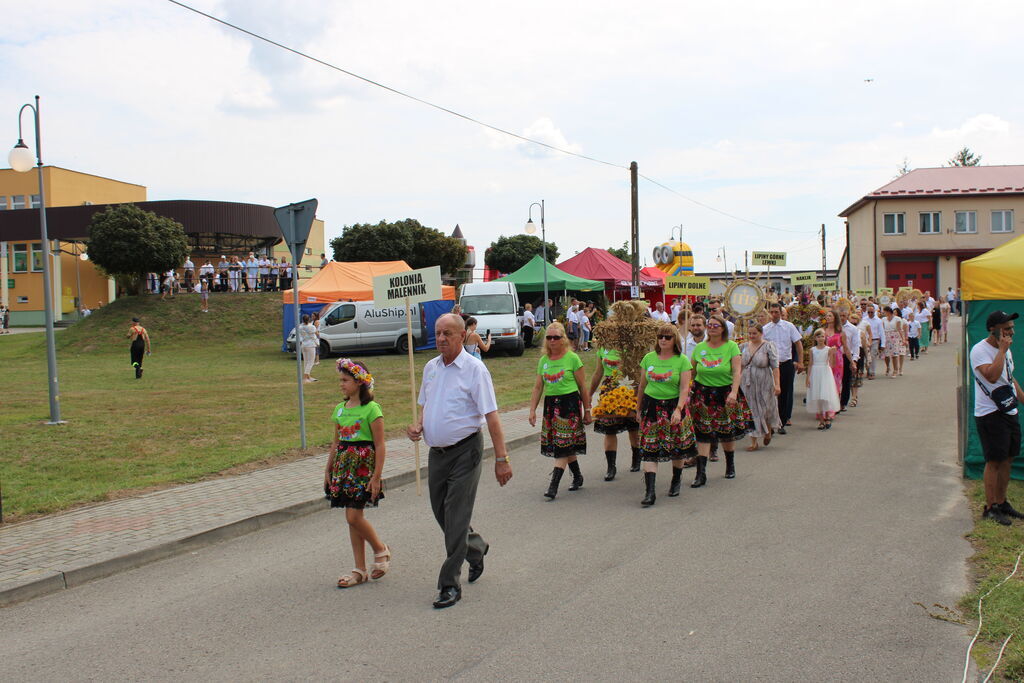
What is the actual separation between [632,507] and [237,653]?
422 centimetres

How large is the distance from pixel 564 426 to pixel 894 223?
183 ft

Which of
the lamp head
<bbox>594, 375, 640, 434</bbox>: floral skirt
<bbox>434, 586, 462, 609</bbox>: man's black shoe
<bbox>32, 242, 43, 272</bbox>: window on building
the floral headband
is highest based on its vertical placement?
<bbox>32, 242, 43, 272</bbox>: window on building

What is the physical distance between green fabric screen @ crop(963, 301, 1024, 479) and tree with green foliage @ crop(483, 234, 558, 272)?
216ft

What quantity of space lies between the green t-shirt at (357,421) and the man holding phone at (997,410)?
16.7ft

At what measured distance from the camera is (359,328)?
2867 centimetres

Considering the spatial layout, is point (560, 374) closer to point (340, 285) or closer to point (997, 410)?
point (997, 410)

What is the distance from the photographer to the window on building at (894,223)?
56.6m

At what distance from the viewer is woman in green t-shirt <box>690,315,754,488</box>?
902 centimetres

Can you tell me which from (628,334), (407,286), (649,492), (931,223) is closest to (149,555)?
(407,286)

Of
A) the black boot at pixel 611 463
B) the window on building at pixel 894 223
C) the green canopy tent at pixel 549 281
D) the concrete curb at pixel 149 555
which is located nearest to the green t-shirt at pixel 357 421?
the concrete curb at pixel 149 555

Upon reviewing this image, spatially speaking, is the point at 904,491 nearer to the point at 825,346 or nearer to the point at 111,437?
the point at 825,346

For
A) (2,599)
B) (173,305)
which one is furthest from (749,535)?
(173,305)

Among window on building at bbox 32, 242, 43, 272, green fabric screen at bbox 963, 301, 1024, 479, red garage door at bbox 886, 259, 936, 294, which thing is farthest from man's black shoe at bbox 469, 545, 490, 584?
window on building at bbox 32, 242, 43, 272

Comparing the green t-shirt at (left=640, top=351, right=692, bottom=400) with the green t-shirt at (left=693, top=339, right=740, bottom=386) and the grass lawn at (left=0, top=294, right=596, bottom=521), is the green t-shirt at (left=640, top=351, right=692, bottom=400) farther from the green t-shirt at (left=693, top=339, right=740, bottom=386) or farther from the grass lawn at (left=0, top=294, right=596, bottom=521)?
the grass lawn at (left=0, top=294, right=596, bottom=521)
